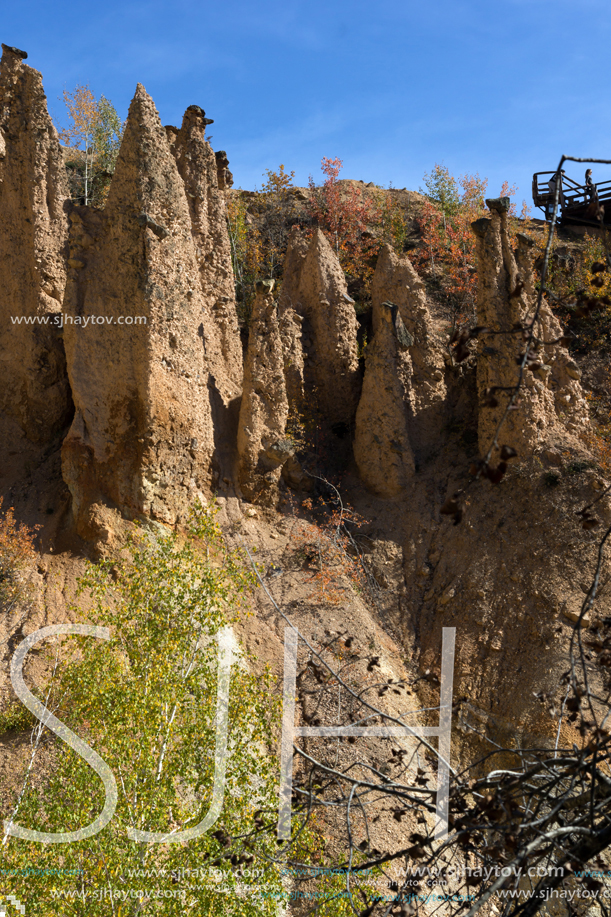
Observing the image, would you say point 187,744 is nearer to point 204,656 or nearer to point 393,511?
point 204,656

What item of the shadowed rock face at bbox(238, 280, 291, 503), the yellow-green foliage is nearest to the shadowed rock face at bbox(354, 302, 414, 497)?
the shadowed rock face at bbox(238, 280, 291, 503)

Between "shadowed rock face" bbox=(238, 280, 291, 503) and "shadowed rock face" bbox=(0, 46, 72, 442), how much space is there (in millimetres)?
4725

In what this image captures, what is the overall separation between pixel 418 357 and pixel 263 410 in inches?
202

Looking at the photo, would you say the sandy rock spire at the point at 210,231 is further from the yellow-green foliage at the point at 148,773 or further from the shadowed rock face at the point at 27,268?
the yellow-green foliage at the point at 148,773

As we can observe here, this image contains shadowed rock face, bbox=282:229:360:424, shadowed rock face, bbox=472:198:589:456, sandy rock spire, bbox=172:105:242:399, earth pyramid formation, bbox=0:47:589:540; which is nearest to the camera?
earth pyramid formation, bbox=0:47:589:540

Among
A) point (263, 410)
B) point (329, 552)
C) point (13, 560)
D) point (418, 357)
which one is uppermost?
point (418, 357)

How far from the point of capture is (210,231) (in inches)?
766

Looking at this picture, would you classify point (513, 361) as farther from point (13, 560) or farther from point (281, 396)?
point (13, 560)

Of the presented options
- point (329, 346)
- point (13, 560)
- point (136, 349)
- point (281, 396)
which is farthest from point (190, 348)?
point (13, 560)

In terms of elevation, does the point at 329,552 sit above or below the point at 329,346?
below

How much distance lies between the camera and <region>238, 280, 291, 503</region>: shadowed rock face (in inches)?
657

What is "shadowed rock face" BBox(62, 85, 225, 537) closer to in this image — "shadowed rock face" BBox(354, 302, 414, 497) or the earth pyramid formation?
the earth pyramid formation

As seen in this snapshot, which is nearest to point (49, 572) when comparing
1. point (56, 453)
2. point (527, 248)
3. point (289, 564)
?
point (56, 453)

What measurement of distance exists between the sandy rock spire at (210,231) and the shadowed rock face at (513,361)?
21.9 ft
